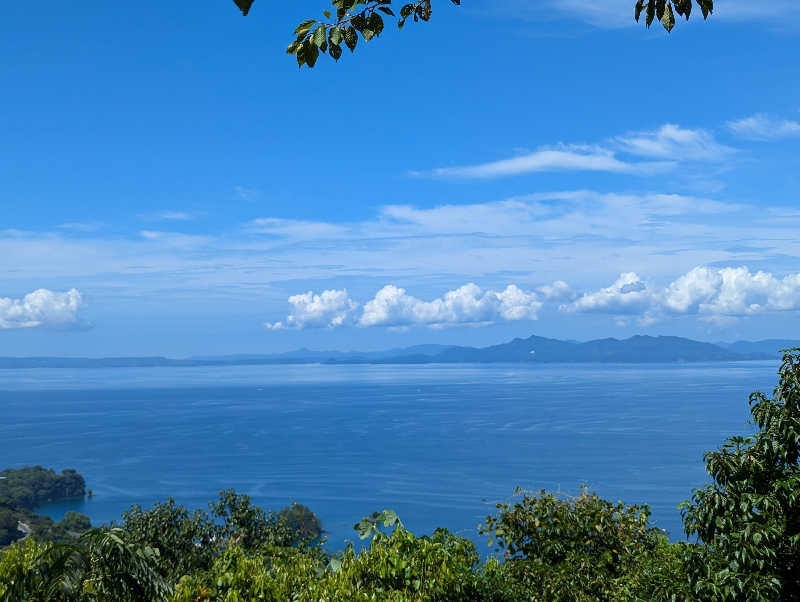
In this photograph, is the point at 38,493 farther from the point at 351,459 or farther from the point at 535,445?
the point at 535,445

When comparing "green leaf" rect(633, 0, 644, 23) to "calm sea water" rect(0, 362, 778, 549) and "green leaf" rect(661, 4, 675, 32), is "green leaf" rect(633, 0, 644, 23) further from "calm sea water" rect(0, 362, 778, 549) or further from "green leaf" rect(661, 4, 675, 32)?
"calm sea water" rect(0, 362, 778, 549)

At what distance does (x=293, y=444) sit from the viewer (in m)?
78.2

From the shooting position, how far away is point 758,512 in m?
5.38

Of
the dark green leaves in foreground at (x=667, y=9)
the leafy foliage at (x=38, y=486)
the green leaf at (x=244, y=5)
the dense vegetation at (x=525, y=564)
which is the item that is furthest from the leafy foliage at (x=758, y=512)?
the leafy foliage at (x=38, y=486)

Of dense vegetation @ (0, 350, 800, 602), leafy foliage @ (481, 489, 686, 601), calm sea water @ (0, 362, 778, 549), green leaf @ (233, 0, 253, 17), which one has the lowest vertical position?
calm sea water @ (0, 362, 778, 549)

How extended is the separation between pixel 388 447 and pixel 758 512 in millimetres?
70473

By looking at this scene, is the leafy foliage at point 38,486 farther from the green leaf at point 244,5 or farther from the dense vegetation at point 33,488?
the green leaf at point 244,5

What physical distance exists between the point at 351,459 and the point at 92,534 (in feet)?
220

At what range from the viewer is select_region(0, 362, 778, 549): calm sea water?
54.7 m

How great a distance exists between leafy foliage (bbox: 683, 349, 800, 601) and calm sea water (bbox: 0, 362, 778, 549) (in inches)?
1283

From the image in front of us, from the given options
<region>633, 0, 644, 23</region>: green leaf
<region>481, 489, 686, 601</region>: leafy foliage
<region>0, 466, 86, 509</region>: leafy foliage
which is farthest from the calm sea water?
<region>633, 0, 644, 23</region>: green leaf

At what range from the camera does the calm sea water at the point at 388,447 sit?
2154 inches

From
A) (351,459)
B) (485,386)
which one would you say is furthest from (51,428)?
(485,386)

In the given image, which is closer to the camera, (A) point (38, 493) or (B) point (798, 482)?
(B) point (798, 482)
